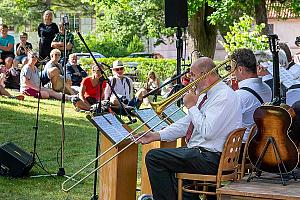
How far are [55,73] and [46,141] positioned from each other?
4.32 m

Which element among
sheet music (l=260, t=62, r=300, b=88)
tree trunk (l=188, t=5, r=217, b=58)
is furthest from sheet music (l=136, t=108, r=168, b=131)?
tree trunk (l=188, t=5, r=217, b=58)

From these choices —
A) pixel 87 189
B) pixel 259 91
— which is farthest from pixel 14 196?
pixel 259 91

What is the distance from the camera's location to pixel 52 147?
9.73 m

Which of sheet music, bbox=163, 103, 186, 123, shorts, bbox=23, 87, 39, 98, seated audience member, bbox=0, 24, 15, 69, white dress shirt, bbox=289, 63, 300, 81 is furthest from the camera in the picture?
seated audience member, bbox=0, 24, 15, 69

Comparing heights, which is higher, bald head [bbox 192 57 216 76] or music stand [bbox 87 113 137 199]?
bald head [bbox 192 57 216 76]

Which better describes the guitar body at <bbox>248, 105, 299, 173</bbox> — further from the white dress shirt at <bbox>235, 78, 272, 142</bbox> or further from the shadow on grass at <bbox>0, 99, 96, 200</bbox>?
the shadow on grass at <bbox>0, 99, 96, 200</bbox>

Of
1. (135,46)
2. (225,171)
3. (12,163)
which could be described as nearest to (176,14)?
(12,163)

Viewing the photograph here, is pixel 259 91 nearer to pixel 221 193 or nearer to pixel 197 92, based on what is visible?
pixel 197 92

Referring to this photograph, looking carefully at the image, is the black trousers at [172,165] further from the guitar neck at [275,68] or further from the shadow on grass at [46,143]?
the shadow on grass at [46,143]

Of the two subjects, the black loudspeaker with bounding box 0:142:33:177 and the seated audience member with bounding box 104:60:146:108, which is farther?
the seated audience member with bounding box 104:60:146:108

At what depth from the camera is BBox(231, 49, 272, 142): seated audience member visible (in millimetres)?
6043

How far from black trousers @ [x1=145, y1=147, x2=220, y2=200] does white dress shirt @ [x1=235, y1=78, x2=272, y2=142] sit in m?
0.73

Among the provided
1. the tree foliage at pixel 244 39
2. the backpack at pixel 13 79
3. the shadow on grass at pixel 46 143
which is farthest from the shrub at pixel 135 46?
the shadow on grass at pixel 46 143

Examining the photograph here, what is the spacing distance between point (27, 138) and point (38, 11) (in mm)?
35277
